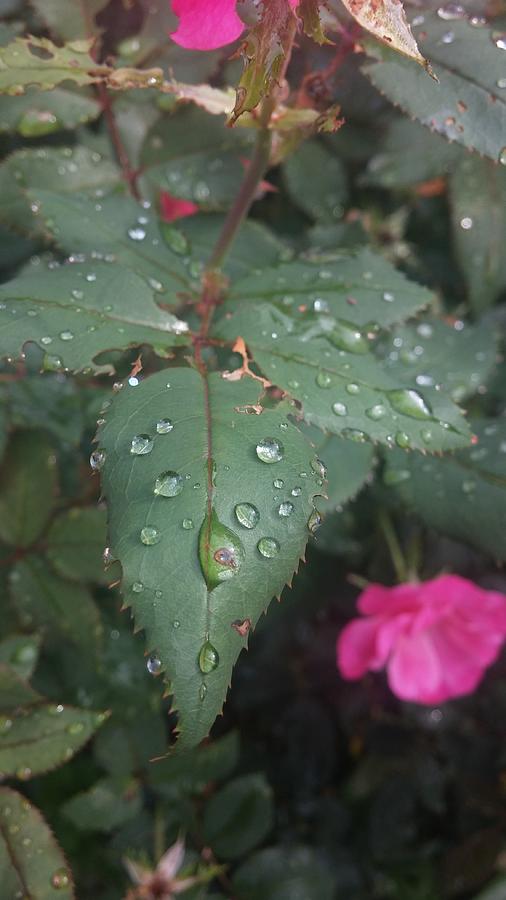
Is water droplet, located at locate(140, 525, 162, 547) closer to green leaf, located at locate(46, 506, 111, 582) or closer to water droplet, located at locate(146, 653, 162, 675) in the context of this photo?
water droplet, located at locate(146, 653, 162, 675)

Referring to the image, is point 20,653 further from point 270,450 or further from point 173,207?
point 173,207

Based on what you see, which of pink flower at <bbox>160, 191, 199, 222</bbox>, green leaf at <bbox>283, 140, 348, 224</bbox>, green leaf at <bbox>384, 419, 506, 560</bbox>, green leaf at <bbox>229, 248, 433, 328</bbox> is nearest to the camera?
green leaf at <bbox>229, 248, 433, 328</bbox>

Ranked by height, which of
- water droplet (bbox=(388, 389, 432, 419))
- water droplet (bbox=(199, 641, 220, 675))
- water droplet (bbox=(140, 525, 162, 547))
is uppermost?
water droplet (bbox=(388, 389, 432, 419))

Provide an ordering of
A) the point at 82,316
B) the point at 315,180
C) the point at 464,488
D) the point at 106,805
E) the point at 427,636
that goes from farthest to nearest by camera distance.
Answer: the point at 315,180, the point at 427,636, the point at 106,805, the point at 464,488, the point at 82,316

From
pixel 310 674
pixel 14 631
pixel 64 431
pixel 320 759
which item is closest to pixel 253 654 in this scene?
pixel 310 674

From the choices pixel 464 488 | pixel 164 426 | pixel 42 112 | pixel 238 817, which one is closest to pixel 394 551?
pixel 464 488

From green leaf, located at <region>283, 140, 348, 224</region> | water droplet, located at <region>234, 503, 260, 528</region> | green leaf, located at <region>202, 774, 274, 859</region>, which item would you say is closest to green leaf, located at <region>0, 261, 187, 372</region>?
water droplet, located at <region>234, 503, 260, 528</region>

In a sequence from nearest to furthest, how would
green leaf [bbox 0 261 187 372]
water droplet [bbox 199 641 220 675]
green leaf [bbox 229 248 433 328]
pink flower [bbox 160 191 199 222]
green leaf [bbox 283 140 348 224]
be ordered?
water droplet [bbox 199 641 220 675] → green leaf [bbox 0 261 187 372] → green leaf [bbox 229 248 433 328] → pink flower [bbox 160 191 199 222] → green leaf [bbox 283 140 348 224]
